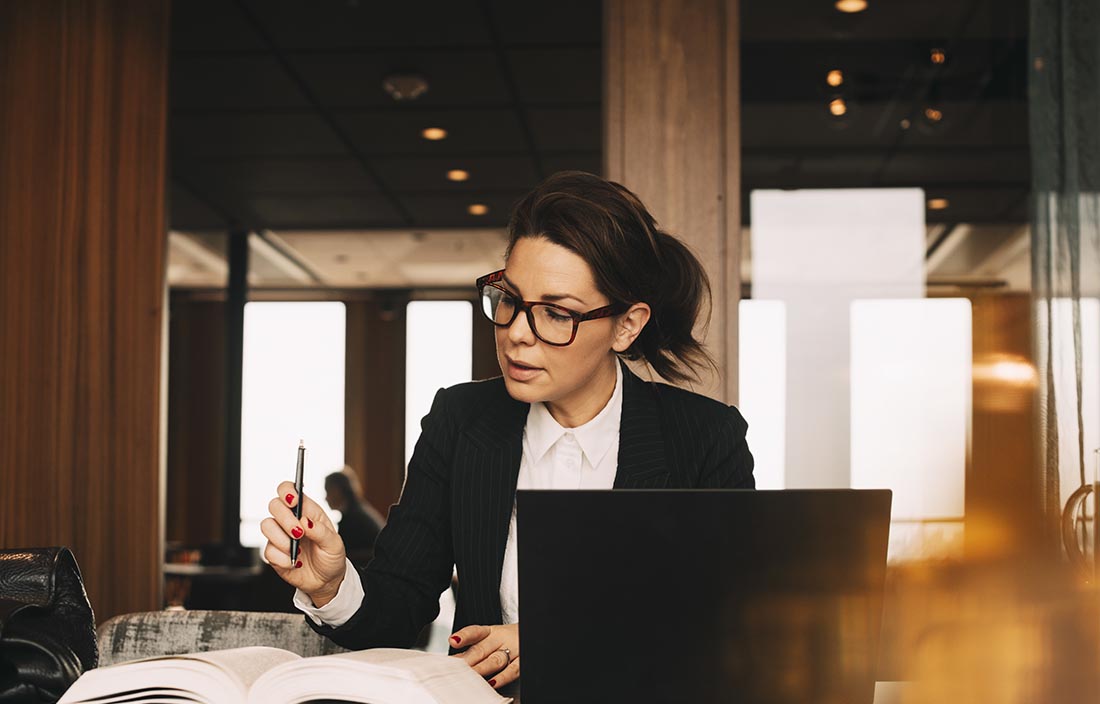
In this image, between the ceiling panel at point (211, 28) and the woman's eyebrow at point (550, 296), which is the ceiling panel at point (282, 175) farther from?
the woman's eyebrow at point (550, 296)

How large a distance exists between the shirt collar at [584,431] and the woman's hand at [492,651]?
1.11ft

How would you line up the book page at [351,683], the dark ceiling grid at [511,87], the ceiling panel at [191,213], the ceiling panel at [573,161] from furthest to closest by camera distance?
the ceiling panel at [191,213], the ceiling panel at [573,161], the dark ceiling grid at [511,87], the book page at [351,683]

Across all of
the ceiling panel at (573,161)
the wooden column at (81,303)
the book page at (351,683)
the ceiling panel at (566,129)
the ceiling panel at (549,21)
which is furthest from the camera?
the ceiling panel at (573,161)

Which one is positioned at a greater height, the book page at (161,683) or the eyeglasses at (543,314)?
the eyeglasses at (543,314)

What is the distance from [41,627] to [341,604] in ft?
1.13

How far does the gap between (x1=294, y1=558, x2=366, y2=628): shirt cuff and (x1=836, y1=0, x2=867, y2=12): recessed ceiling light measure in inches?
88.6

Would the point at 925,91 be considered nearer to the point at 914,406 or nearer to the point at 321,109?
the point at 914,406

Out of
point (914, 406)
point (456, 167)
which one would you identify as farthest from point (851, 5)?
point (456, 167)

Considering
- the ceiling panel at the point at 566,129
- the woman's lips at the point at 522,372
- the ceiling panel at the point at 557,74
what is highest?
the ceiling panel at the point at 557,74

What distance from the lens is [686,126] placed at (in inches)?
98.6

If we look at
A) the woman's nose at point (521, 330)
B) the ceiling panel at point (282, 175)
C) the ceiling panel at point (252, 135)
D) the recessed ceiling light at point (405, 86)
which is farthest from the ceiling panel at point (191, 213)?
the woman's nose at point (521, 330)

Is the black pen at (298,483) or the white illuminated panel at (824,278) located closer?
the black pen at (298,483)

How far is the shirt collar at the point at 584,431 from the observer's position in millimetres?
1562

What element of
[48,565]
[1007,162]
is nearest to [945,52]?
[1007,162]
